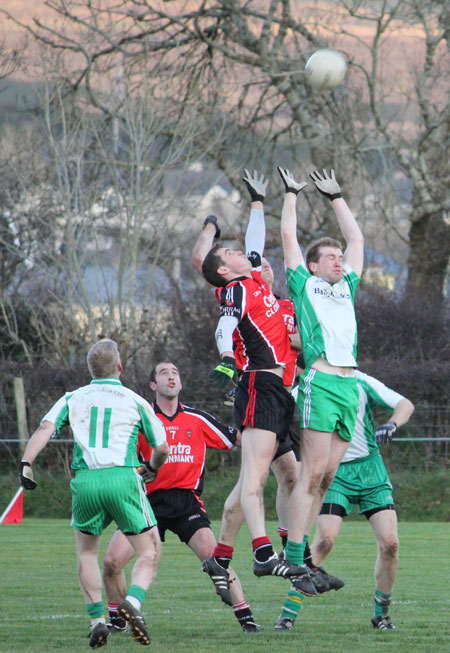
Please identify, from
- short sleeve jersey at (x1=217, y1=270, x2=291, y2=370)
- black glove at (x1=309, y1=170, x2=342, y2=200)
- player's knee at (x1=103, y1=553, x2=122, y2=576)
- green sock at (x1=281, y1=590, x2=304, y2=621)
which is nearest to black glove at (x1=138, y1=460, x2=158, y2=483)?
player's knee at (x1=103, y1=553, x2=122, y2=576)

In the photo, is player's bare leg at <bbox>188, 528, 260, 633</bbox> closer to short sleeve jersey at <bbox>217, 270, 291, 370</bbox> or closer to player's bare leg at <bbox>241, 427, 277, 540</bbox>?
player's bare leg at <bbox>241, 427, 277, 540</bbox>

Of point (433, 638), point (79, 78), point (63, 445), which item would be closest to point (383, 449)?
point (63, 445)

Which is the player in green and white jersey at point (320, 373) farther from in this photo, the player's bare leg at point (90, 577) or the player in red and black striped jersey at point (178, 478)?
the player's bare leg at point (90, 577)

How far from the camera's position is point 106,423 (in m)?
6.50

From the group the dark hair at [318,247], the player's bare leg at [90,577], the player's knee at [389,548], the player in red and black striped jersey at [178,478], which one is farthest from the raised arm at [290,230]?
the player's bare leg at [90,577]

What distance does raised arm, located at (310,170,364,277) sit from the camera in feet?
23.4

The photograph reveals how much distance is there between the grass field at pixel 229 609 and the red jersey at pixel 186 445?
1.02 meters

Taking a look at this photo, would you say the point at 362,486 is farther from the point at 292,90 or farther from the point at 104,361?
the point at 292,90

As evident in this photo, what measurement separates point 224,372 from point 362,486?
1647mm

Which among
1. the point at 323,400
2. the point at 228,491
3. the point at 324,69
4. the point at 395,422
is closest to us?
the point at 323,400

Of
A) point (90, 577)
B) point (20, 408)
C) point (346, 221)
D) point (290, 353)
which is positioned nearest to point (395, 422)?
point (290, 353)

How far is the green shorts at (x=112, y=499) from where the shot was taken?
6441mm

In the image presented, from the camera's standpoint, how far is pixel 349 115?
2297 cm

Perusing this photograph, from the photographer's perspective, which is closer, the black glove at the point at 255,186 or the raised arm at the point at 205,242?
the black glove at the point at 255,186
